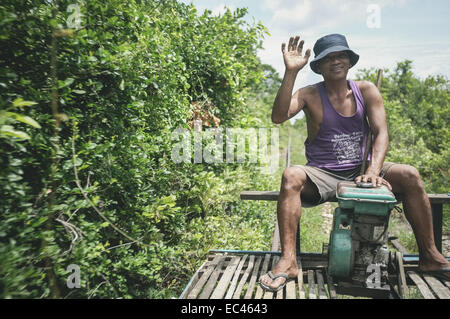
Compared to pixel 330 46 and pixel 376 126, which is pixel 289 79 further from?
pixel 376 126

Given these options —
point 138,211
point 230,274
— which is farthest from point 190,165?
point 230,274

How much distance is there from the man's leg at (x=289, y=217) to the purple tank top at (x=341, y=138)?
→ 1.42 feet

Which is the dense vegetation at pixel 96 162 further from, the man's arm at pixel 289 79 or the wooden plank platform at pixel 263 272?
the man's arm at pixel 289 79

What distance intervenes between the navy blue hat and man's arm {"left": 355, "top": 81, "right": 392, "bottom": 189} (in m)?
0.34

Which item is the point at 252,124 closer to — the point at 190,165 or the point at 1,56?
the point at 190,165

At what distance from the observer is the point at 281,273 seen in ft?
7.93

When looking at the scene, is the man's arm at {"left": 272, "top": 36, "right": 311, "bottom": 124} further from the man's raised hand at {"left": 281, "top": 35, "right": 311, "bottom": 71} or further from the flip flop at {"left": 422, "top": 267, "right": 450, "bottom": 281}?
the flip flop at {"left": 422, "top": 267, "right": 450, "bottom": 281}

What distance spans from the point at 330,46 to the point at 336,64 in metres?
0.18

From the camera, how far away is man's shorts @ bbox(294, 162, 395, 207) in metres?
2.70

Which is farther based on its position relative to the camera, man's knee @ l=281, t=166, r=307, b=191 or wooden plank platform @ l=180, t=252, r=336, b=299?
man's knee @ l=281, t=166, r=307, b=191

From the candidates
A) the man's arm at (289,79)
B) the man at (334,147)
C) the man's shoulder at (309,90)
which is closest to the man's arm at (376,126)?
the man at (334,147)

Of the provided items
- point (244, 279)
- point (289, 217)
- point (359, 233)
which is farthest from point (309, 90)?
point (244, 279)

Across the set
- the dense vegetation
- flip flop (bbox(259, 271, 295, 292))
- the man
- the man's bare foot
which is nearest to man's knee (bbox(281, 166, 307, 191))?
the man

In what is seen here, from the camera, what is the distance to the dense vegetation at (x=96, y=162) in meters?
1.60
